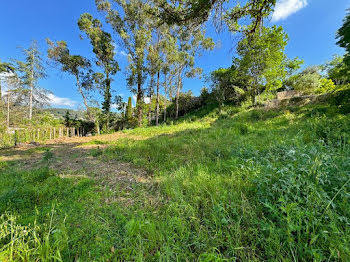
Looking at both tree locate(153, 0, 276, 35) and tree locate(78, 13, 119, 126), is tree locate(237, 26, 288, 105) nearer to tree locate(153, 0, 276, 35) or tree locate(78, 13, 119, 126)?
tree locate(153, 0, 276, 35)

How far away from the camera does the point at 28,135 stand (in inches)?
305

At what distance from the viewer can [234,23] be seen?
3031 millimetres

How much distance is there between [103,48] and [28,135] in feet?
28.4

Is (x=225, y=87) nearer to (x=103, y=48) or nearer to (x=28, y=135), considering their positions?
(x=103, y=48)

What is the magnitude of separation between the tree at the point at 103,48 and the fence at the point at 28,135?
382 centimetres

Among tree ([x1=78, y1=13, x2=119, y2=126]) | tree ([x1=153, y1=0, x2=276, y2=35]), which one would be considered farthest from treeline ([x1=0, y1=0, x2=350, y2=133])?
tree ([x1=153, y1=0, x2=276, y2=35])

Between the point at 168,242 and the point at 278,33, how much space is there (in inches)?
456

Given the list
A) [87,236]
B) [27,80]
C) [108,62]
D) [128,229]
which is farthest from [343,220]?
[27,80]

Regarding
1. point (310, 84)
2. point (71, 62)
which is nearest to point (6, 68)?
point (71, 62)

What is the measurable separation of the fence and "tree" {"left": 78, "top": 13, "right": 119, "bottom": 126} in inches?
150

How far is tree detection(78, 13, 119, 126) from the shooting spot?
11.1 meters

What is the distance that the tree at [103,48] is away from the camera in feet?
36.4

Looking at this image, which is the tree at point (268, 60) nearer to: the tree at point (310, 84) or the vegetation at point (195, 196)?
the tree at point (310, 84)

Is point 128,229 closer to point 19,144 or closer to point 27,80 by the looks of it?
point 19,144
